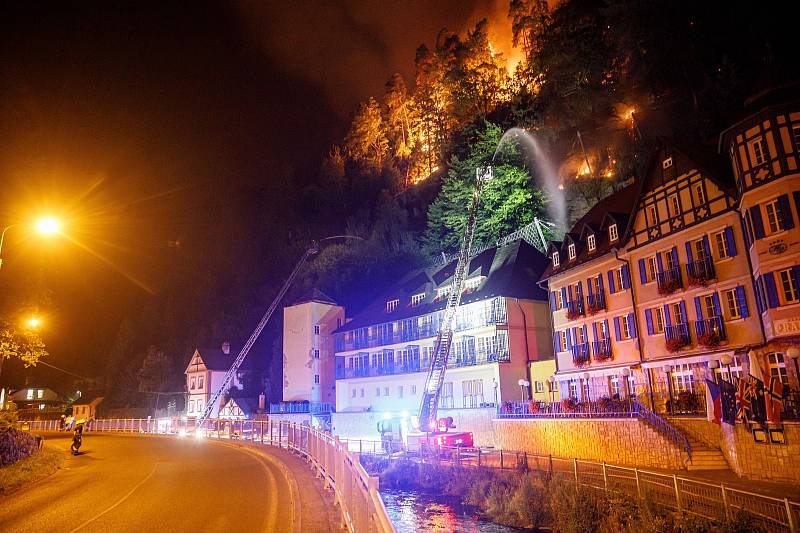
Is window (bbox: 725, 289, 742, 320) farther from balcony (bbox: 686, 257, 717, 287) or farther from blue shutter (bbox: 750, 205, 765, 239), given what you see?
blue shutter (bbox: 750, 205, 765, 239)

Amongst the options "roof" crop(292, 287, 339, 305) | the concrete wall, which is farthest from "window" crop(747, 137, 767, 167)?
"roof" crop(292, 287, 339, 305)

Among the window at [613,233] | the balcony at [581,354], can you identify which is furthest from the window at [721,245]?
the balcony at [581,354]

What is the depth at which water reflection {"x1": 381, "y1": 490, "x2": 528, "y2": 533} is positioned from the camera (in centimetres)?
2084

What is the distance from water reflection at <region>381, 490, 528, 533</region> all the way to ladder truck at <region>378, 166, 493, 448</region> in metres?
5.59

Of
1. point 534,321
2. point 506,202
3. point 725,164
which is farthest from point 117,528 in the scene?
point 506,202

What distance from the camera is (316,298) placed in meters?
61.6

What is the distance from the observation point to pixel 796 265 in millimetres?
21438

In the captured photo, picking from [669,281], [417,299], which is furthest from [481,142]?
[669,281]

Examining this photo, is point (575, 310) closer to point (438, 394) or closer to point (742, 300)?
point (742, 300)

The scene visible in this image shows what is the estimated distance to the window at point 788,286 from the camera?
21516mm

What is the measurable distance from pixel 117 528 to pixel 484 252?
4090 cm

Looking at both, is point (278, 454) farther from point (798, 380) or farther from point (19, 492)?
point (798, 380)

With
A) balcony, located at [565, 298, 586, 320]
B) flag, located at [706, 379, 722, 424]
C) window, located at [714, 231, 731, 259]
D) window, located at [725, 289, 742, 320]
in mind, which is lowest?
flag, located at [706, 379, 722, 424]

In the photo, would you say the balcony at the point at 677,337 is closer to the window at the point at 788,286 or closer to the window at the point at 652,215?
the window at the point at 788,286
